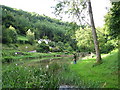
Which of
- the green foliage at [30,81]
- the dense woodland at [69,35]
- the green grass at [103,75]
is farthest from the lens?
the dense woodland at [69,35]

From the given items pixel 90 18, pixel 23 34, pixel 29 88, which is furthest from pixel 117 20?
pixel 23 34

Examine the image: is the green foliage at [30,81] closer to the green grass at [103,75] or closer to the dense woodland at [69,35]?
the green grass at [103,75]

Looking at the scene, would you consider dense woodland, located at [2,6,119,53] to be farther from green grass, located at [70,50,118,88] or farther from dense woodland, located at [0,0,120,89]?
green grass, located at [70,50,118,88]

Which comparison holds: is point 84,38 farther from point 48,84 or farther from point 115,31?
point 48,84

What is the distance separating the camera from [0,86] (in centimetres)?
436

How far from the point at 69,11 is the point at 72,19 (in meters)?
0.72

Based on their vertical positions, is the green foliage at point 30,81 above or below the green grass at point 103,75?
above

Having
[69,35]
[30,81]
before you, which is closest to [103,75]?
[30,81]

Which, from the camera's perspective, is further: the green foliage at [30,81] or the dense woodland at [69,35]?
the dense woodland at [69,35]

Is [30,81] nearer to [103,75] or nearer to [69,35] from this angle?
[103,75]

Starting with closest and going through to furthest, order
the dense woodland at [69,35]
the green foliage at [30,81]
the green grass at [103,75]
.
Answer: the green foliage at [30,81] < the green grass at [103,75] < the dense woodland at [69,35]

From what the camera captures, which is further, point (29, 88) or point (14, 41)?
point (14, 41)

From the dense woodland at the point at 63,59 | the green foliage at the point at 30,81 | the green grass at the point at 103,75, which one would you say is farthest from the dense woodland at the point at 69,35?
the green foliage at the point at 30,81

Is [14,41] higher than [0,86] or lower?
higher
